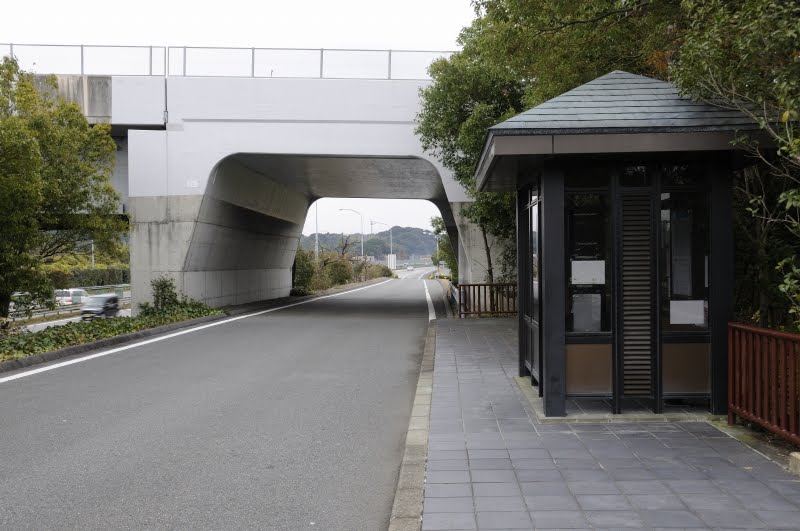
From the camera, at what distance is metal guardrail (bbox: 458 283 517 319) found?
769 inches

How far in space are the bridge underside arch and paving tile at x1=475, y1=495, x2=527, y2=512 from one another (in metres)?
17.4

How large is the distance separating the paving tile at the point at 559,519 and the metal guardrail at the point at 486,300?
601 inches

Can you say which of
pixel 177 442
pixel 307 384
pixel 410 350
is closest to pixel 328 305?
pixel 410 350

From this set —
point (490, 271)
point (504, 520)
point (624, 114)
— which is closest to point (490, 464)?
point (504, 520)

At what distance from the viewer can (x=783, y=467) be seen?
4.98 m

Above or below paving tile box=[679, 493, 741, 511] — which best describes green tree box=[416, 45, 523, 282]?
above

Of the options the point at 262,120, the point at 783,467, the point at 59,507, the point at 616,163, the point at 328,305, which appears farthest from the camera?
the point at 328,305

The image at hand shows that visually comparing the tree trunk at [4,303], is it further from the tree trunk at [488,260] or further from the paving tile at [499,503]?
the paving tile at [499,503]

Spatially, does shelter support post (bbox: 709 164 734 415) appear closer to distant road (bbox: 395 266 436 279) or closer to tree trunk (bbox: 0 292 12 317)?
tree trunk (bbox: 0 292 12 317)

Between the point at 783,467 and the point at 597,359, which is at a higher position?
the point at 597,359

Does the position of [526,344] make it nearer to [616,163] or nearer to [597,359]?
[597,359]

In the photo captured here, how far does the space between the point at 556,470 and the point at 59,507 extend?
134 inches

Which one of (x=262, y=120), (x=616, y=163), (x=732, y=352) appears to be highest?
(x=262, y=120)

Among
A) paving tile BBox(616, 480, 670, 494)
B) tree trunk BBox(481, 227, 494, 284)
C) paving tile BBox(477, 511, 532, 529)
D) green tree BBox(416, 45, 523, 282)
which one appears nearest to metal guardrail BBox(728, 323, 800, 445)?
paving tile BBox(616, 480, 670, 494)
